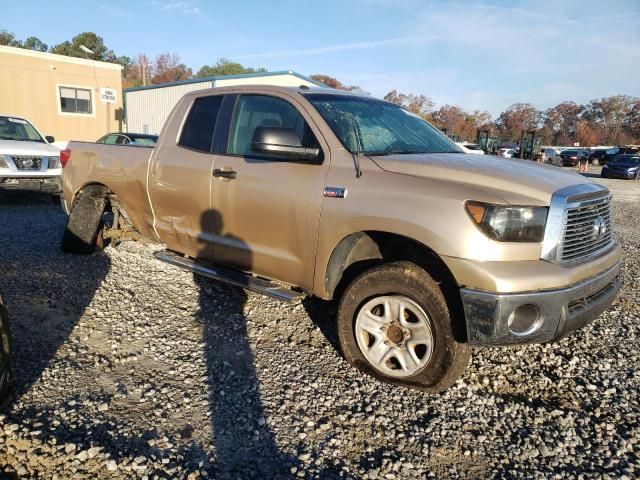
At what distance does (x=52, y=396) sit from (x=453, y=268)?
8.24ft

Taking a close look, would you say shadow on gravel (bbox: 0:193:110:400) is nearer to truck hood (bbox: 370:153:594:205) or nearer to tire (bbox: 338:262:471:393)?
tire (bbox: 338:262:471:393)

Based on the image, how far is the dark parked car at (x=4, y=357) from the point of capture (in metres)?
2.56

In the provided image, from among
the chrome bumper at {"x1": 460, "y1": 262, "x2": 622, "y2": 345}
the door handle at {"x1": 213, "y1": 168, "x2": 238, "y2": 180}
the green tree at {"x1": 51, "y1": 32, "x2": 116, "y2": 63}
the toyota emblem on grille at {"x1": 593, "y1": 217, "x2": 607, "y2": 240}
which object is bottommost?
the chrome bumper at {"x1": 460, "y1": 262, "x2": 622, "y2": 345}

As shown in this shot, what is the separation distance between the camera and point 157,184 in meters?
4.36

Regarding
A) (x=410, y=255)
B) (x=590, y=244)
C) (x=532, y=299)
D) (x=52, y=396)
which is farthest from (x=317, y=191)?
(x=52, y=396)

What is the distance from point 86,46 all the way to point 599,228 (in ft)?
239

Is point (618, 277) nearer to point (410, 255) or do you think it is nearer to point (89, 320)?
point (410, 255)

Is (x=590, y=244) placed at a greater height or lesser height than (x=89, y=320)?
greater

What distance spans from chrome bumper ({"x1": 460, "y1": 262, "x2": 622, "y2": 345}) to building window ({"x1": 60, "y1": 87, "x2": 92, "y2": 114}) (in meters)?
25.0

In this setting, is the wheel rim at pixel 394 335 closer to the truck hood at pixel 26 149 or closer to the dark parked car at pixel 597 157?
the truck hood at pixel 26 149

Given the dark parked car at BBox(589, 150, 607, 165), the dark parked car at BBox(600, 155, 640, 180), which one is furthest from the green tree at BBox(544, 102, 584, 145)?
the dark parked car at BBox(600, 155, 640, 180)

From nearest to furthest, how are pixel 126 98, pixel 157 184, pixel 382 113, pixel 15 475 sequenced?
pixel 15 475 → pixel 382 113 → pixel 157 184 → pixel 126 98

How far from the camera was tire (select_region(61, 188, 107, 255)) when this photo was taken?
522 cm

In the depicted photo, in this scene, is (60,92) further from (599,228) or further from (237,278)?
(599,228)
